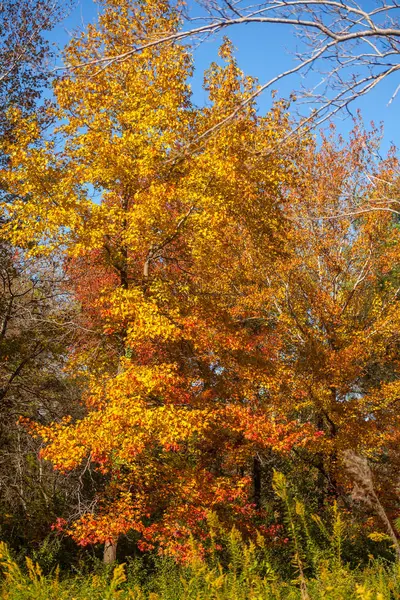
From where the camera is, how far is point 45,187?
30.9 feet

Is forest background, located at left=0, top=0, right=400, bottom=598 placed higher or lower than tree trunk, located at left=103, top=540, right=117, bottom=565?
higher

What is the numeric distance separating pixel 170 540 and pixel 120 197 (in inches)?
254

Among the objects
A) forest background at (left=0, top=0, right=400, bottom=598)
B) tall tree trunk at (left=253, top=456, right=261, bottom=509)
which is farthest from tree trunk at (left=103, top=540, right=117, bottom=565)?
tall tree trunk at (left=253, top=456, right=261, bottom=509)

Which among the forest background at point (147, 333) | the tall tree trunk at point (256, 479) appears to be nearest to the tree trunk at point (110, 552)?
the forest background at point (147, 333)

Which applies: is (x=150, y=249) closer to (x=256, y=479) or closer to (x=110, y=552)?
(x=110, y=552)

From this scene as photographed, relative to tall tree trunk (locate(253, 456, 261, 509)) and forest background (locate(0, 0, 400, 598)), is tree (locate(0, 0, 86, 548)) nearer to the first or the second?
forest background (locate(0, 0, 400, 598))

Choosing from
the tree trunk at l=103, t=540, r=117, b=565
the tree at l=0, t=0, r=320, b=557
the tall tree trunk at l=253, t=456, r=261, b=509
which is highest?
the tree at l=0, t=0, r=320, b=557

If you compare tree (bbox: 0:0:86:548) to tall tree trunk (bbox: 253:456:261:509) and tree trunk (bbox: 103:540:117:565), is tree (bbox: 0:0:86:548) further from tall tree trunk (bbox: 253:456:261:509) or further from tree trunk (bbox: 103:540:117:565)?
tall tree trunk (bbox: 253:456:261:509)

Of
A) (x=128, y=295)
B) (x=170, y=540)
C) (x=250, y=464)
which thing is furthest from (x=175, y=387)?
(x=250, y=464)

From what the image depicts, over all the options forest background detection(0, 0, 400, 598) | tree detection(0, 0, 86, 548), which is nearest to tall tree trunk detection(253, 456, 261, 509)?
forest background detection(0, 0, 400, 598)

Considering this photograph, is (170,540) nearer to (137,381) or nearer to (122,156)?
(137,381)

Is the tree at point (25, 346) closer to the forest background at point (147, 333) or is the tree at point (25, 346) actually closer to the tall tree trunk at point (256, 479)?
the forest background at point (147, 333)

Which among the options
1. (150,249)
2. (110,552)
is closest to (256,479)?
(110,552)

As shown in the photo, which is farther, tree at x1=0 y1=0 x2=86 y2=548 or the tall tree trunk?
the tall tree trunk
